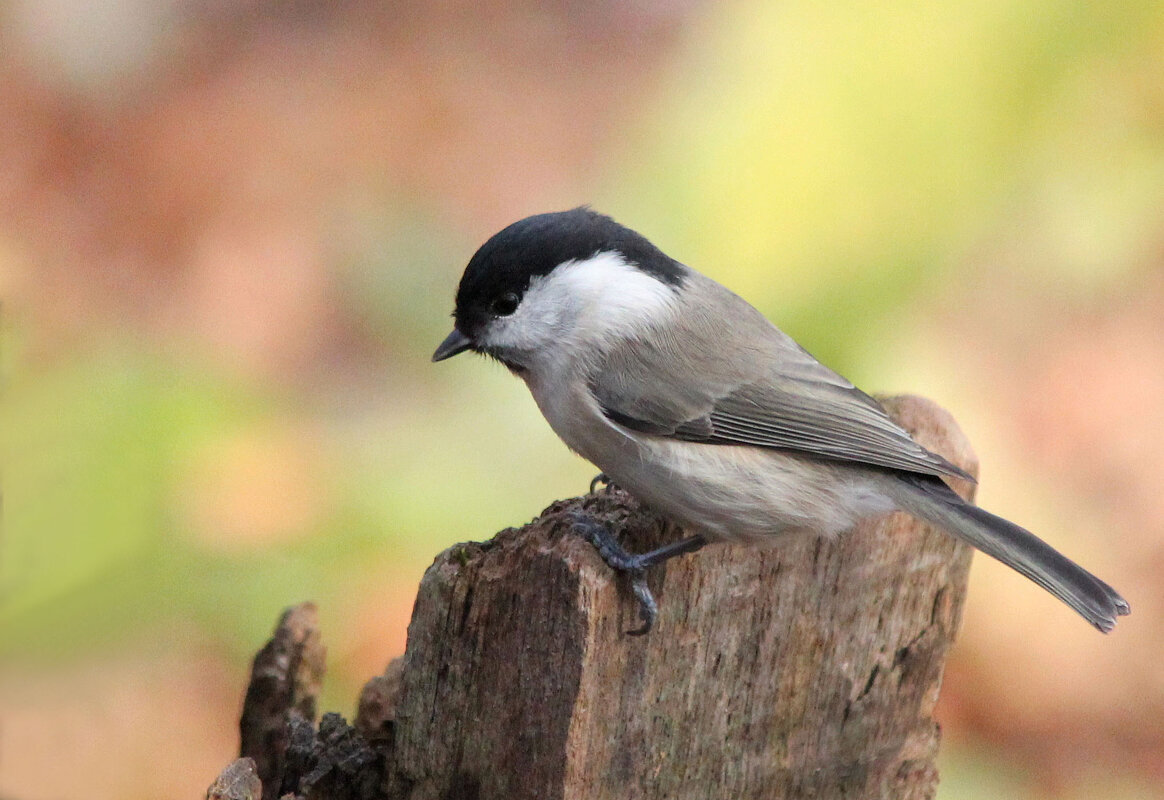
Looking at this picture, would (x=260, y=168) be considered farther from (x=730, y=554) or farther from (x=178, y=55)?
(x=730, y=554)

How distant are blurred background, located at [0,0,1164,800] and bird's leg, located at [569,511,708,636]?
110 centimetres

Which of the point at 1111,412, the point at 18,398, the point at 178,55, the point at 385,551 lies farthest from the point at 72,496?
the point at 1111,412

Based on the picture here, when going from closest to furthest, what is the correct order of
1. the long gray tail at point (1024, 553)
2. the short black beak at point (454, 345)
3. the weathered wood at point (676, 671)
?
1. the weathered wood at point (676, 671)
2. the long gray tail at point (1024, 553)
3. the short black beak at point (454, 345)

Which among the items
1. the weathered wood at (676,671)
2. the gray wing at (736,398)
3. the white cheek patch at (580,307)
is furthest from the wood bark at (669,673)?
the white cheek patch at (580,307)

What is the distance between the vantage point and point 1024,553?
80.9 inches

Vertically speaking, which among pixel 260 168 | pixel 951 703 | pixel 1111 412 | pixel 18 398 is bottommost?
pixel 951 703

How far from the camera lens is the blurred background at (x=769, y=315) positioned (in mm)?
2865

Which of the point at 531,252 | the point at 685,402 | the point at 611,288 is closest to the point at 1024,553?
the point at 685,402

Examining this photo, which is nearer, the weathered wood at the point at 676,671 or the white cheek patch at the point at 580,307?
the weathered wood at the point at 676,671

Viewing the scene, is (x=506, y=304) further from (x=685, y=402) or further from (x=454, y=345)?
(x=685, y=402)

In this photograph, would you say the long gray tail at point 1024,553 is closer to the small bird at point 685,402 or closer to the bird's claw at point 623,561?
the small bird at point 685,402

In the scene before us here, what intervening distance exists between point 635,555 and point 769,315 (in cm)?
132

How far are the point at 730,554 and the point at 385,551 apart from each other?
134 cm

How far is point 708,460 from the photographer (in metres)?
2.20
